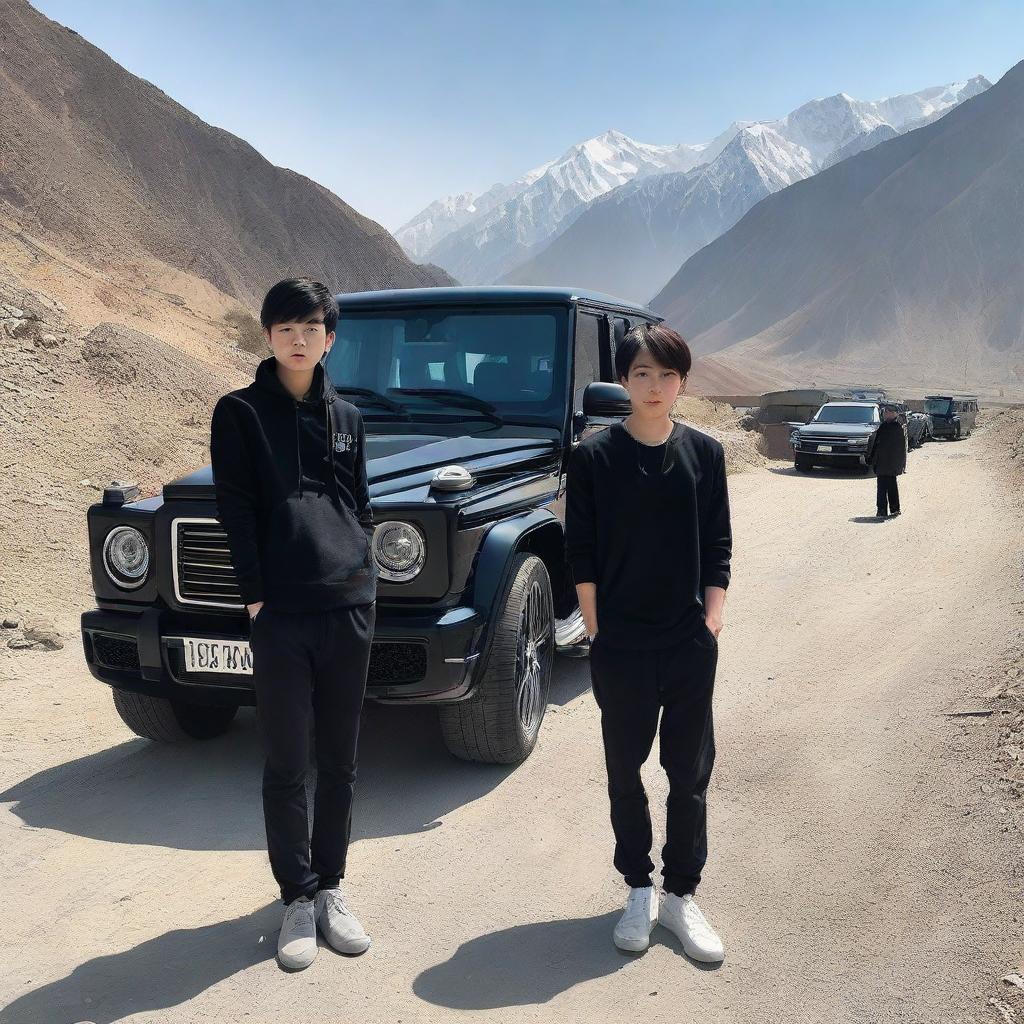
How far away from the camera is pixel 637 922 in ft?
10.4

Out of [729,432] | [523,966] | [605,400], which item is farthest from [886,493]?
[729,432]

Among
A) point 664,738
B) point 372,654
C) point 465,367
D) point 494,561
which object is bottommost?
point 664,738

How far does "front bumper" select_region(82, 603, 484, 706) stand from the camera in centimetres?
393

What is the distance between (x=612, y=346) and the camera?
5.92 meters

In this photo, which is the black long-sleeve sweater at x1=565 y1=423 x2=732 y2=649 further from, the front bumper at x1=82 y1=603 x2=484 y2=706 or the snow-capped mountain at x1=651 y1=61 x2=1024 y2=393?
the snow-capped mountain at x1=651 y1=61 x2=1024 y2=393

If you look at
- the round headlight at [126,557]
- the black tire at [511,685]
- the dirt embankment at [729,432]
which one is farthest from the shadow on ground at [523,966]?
the dirt embankment at [729,432]

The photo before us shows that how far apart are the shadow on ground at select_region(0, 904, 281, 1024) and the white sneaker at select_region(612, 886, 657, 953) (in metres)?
1.11

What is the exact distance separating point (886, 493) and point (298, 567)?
11593 millimetres

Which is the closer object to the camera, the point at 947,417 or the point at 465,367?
the point at 465,367

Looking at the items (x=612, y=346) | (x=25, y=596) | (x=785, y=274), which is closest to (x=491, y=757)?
(x=612, y=346)

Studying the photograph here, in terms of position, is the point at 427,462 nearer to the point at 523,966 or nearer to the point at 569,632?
the point at 569,632

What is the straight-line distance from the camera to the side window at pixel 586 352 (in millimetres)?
5367

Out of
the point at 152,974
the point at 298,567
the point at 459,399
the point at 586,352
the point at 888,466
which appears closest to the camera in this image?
the point at 298,567

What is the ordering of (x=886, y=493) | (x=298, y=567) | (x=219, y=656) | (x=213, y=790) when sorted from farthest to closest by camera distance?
(x=886, y=493), (x=213, y=790), (x=219, y=656), (x=298, y=567)
